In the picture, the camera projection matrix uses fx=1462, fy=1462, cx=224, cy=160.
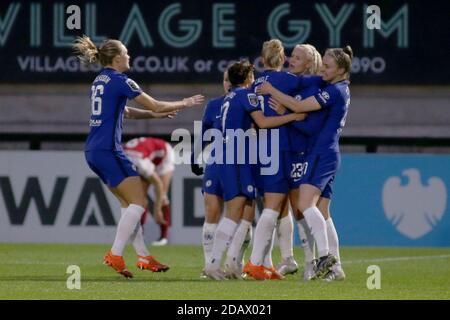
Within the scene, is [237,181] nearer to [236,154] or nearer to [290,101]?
[236,154]

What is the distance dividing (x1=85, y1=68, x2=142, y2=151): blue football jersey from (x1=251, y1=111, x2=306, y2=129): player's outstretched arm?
0.97m

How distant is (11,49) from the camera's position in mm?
19109

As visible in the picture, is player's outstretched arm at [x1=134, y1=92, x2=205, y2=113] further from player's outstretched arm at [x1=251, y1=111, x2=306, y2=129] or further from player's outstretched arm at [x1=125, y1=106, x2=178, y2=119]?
player's outstretched arm at [x1=251, y1=111, x2=306, y2=129]

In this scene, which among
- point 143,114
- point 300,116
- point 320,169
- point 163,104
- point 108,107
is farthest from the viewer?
point 143,114

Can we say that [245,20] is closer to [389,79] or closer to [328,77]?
[389,79]

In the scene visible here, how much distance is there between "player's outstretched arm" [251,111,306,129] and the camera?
11.5m

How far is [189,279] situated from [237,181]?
88 centimetres

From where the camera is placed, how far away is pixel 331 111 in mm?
11469

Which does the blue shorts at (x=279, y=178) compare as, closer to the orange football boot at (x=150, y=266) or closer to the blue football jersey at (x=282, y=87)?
the blue football jersey at (x=282, y=87)

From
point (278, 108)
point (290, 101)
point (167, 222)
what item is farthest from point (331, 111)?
point (167, 222)
